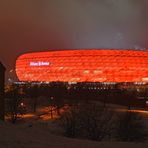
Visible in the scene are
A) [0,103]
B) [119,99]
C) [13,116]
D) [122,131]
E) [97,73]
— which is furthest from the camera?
[97,73]

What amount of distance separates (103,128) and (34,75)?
107888 mm

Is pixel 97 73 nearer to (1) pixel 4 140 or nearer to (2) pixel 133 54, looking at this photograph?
(2) pixel 133 54

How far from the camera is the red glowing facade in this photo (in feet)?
415

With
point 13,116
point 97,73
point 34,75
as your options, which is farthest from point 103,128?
point 34,75

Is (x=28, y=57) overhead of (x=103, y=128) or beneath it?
overhead

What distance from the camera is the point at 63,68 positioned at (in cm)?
12788

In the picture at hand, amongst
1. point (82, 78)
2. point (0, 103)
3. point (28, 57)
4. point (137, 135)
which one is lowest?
point (137, 135)

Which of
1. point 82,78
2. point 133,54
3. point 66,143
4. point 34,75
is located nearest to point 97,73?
point 82,78

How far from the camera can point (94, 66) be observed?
4978 inches

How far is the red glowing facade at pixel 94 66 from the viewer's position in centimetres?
12644

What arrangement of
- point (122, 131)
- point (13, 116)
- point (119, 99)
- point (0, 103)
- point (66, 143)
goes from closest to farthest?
point (66, 143) < point (122, 131) < point (0, 103) < point (13, 116) < point (119, 99)

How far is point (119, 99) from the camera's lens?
66.9 metres

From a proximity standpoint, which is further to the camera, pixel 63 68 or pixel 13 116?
pixel 63 68

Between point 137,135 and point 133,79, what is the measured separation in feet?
340
